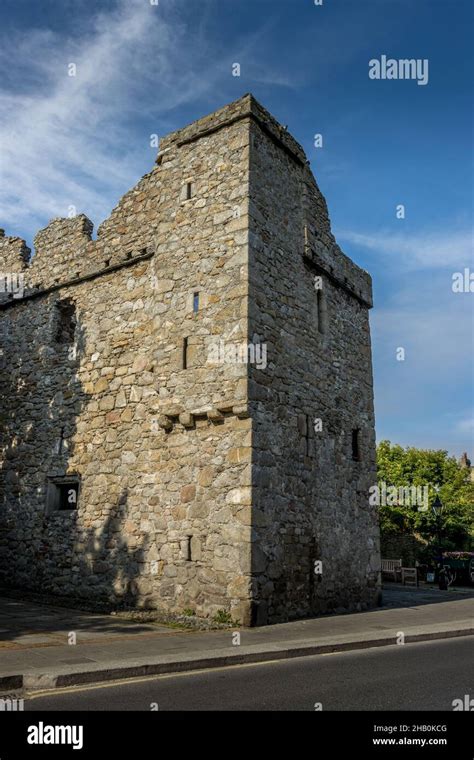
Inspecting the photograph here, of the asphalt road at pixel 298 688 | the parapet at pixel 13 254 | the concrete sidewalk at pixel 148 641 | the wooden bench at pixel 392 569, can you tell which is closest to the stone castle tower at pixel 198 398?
the parapet at pixel 13 254

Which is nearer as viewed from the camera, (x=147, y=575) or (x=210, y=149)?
(x=147, y=575)

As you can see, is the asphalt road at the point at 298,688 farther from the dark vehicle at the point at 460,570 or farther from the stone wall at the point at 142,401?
the dark vehicle at the point at 460,570

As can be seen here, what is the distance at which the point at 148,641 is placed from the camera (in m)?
8.54

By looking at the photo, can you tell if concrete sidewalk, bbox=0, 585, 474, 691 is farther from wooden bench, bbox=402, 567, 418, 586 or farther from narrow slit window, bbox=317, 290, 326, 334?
wooden bench, bbox=402, 567, 418, 586

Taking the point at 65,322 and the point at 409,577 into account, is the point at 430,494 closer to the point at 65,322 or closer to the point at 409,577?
the point at 409,577

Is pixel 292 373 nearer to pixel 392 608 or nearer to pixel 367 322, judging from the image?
pixel 367 322

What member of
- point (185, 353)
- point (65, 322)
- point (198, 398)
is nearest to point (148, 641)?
point (198, 398)

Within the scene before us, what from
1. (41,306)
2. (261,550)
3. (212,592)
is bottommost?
(212,592)

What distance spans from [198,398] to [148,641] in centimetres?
436

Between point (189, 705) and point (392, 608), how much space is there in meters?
9.85

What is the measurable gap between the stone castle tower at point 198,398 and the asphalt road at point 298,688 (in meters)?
3.02

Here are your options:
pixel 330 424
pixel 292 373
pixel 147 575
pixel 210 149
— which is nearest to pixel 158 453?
pixel 147 575

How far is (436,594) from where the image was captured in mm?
18484

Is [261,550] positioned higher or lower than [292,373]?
lower
